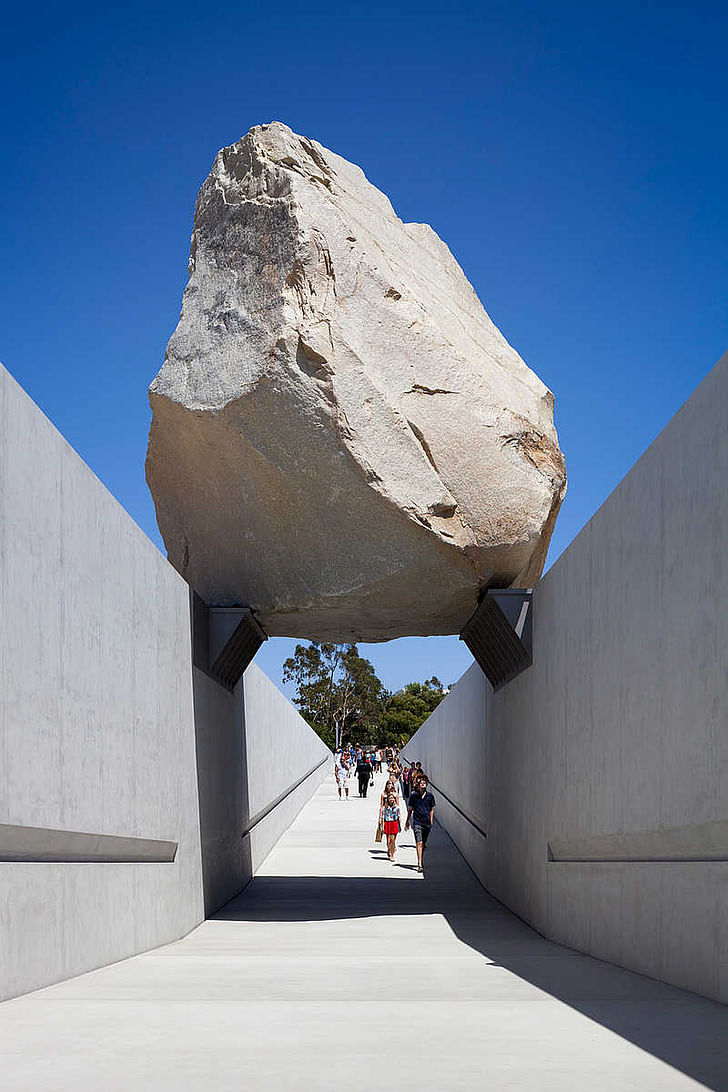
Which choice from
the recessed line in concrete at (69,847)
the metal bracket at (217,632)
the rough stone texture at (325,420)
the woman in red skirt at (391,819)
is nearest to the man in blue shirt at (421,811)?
the woman in red skirt at (391,819)

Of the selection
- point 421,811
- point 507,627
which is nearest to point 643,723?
point 507,627

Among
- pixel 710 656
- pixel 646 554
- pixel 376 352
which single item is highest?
pixel 376 352

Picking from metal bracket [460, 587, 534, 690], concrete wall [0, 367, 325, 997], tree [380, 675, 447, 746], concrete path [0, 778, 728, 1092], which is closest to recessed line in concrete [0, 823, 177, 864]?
concrete wall [0, 367, 325, 997]

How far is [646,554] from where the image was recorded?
7.17m

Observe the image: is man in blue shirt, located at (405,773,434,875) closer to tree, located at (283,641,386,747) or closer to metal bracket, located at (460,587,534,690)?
metal bracket, located at (460,587,534,690)

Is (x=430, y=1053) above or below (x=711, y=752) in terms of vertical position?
below

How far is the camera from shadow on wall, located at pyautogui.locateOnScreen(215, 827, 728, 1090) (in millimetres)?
4645

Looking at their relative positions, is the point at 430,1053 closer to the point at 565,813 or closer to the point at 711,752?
the point at 711,752

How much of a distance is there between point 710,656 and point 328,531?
5504mm

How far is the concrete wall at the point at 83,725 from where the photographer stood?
6.02 meters

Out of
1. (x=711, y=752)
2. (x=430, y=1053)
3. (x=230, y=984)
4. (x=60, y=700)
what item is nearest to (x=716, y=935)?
(x=711, y=752)

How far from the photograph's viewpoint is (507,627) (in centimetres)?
1168

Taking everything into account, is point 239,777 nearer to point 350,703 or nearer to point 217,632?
point 217,632

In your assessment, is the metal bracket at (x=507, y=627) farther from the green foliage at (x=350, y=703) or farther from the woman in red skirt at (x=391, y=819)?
the green foliage at (x=350, y=703)
